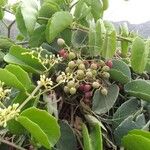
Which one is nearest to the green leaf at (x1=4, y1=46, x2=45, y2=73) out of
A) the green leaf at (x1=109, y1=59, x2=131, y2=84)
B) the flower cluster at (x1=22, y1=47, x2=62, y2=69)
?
the flower cluster at (x1=22, y1=47, x2=62, y2=69)

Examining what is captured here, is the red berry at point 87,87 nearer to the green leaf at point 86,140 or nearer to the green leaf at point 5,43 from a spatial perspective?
the green leaf at point 86,140

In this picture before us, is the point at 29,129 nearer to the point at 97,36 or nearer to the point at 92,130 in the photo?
the point at 92,130

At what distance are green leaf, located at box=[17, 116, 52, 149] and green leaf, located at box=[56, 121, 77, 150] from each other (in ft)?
0.21

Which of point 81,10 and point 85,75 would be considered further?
point 81,10

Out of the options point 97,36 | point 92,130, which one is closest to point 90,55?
point 97,36

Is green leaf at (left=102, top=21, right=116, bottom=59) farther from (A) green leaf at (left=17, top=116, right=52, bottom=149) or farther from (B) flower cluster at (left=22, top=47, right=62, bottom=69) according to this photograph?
(A) green leaf at (left=17, top=116, right=52, bottom=149)

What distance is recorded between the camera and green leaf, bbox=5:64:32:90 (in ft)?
2.00

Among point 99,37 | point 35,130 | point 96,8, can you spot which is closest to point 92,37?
point 99,37

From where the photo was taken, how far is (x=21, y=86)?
1.98 feet

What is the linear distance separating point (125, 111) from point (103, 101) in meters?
0.04

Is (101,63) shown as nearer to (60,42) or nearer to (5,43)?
(60,42)

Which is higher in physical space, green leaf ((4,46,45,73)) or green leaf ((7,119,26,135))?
green leaf ((4,46,45,73))

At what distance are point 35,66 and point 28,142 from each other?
12 cm

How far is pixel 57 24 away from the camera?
0.73m
